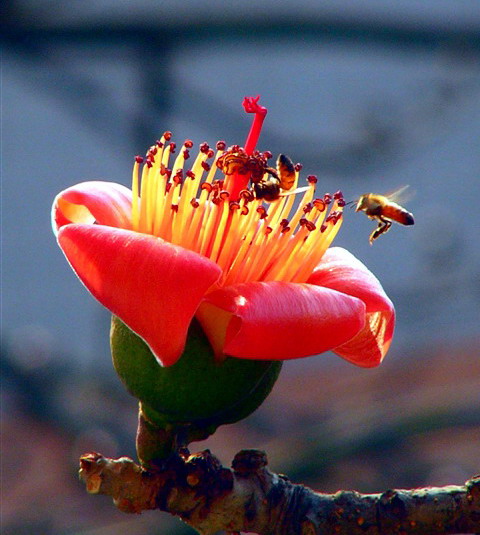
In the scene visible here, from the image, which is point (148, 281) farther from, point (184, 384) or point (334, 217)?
point (334, 217)

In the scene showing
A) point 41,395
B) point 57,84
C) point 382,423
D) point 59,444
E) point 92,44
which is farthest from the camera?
point 59,444

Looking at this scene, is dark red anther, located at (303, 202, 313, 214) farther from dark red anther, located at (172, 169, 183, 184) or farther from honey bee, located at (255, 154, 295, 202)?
dark red anther, located at (172, 169, 183, 184)

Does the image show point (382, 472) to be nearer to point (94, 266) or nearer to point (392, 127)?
point (392, 127)

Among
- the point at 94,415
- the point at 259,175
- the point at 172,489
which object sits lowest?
the point at 94,415

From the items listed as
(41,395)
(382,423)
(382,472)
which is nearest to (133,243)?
(382,423)

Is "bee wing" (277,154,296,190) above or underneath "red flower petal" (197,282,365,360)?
above

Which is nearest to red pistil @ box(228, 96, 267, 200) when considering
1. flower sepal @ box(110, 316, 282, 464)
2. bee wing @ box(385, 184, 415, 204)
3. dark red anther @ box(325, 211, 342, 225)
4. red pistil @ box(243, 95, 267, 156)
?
red pistil @ box(243, 95, 267, 156)
